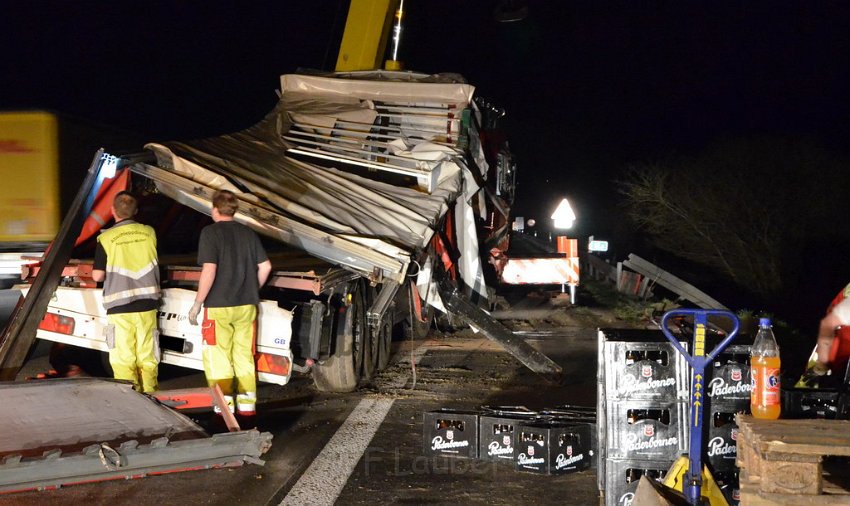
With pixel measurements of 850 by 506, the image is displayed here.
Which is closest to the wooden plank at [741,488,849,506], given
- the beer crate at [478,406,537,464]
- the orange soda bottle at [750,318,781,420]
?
the orange soda bottle at [750,318,781,420]

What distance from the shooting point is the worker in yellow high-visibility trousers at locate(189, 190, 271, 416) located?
20.8 feet

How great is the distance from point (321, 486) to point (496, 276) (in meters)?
8.98

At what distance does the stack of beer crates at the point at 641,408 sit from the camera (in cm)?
456

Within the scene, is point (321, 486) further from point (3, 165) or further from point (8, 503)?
point (3, 165)

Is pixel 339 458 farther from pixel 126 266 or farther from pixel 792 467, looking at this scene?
pixel 792 467

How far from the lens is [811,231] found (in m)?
16.7

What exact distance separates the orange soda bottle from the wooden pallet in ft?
1.53

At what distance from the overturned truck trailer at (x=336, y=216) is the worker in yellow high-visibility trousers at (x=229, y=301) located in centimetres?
36

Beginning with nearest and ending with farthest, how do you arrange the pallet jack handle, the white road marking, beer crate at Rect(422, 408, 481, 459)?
the pallet jack handle
the white road marking
beer crate at Rect(422, 408, 481, 459)

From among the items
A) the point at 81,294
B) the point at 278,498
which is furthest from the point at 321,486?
the point at 81,294

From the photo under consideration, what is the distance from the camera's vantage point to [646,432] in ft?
15.0

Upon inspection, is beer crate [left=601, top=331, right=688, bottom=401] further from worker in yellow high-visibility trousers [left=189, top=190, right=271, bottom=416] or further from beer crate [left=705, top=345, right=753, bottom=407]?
worker in yellow high-visibility trousers [left=189, top=190, right=271, bottom=416]

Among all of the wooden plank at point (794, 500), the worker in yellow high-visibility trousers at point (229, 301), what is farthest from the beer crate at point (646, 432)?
the worker in yellow high-visibility trousers at point (229, 301)

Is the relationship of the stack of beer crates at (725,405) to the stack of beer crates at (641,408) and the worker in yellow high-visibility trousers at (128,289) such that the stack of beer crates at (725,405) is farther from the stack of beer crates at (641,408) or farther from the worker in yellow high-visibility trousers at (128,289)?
the worker in yellow high-visibility trousers at (128,289)
